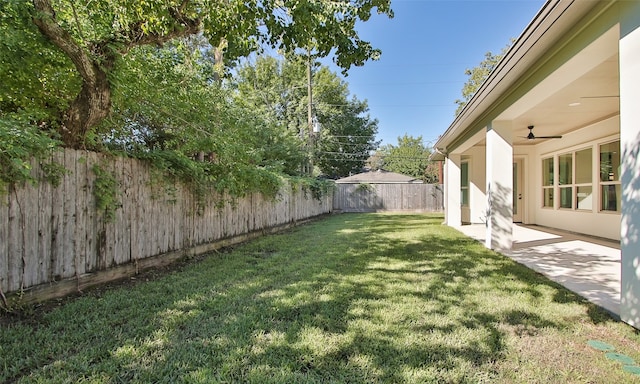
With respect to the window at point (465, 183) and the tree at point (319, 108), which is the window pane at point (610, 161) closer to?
the window at point (465, 183)

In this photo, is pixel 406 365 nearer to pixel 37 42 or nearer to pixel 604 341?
pixel 604 341

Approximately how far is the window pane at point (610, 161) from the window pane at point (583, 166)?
41cm

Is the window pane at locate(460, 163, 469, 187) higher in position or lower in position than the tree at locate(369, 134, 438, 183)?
lower

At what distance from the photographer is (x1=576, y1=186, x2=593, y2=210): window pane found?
7.15m

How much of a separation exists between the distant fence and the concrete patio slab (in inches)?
390

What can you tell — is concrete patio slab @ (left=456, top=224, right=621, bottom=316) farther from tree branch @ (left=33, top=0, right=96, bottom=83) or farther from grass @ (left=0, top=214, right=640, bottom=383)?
tree branch @ (left=33, top=0, right=96, bottom=83)

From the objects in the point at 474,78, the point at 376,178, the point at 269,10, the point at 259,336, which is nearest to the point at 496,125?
the point at 269,10

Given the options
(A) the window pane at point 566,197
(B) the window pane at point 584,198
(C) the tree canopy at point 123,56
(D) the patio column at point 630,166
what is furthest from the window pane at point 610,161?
(C) the tree canopy at point 123,56

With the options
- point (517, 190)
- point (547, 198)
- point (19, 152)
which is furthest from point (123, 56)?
point (517, 190)

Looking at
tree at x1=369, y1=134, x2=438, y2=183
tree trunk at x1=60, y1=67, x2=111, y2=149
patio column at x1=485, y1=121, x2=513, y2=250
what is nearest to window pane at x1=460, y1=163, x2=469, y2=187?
patio column at x1=485, y1=121, x2=513, y2=250

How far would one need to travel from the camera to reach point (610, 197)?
6551 millimetres

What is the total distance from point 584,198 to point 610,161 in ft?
3.79

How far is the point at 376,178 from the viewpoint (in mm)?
21234

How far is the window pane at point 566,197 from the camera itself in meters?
7.96
